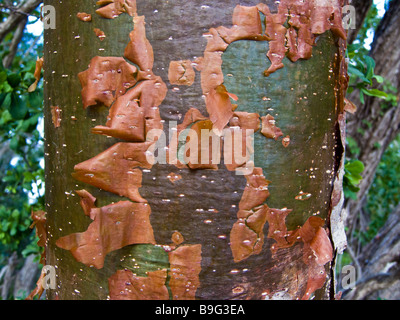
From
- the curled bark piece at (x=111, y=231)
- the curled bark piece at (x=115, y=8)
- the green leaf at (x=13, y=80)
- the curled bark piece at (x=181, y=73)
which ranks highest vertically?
the curled bark piece at (x=115, y=8)

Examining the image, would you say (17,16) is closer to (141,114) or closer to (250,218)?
(141,114)

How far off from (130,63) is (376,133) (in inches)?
75.6

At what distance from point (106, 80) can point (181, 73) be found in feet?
0.39

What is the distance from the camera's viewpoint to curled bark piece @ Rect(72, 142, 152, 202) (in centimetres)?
46

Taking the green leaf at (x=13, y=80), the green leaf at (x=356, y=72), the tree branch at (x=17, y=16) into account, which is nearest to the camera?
the green leaf at (x=356, y=72)

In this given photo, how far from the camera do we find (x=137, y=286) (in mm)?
477

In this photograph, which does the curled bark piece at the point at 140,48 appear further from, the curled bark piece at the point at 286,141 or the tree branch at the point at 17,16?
the tree branch at the point at 17,16

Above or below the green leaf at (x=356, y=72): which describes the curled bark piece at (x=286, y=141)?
above

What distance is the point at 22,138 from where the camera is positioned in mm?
1648

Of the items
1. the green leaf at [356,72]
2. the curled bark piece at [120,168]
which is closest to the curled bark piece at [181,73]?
the curled bark piece at [120,168]

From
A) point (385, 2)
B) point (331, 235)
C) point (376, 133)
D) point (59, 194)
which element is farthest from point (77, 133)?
point (385, 2)

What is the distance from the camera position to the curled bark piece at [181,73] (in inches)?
17.4

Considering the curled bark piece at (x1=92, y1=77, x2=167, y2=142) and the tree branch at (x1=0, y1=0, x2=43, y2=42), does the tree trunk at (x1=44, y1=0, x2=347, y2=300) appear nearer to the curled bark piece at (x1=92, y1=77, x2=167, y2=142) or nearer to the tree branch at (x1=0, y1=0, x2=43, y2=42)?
the curled bark piece at (x1=92, y1=77, x2=167, y2=142)

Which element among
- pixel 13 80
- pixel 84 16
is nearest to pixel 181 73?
pixel 84 16
